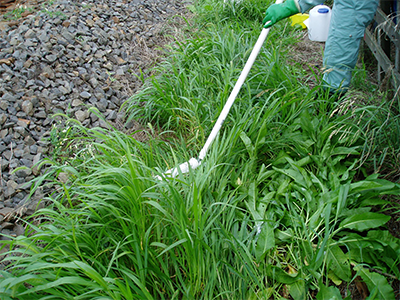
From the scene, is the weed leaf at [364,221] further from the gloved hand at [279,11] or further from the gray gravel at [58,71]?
the gray gravel at [58,71]

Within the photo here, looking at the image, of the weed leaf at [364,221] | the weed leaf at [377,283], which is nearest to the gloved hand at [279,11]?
the weed leaf at [364,221]

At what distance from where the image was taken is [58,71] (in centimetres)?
259

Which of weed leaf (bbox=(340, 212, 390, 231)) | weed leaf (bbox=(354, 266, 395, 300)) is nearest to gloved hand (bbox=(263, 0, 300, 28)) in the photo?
weed leaf (bbox=(340, 212, 390, 231))

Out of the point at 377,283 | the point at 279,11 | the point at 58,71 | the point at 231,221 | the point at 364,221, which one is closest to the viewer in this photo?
the point at 377,283

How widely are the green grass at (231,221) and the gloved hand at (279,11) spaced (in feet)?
1.34

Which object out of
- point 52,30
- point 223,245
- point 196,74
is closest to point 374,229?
point 223,245

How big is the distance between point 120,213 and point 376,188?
48.5 inches

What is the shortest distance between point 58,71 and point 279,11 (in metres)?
1.81

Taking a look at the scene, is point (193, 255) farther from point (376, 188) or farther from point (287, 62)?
point (287, 62)

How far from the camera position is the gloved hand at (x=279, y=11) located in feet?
6.21

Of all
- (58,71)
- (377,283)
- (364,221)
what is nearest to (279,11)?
(364,221)

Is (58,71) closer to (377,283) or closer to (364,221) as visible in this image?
(364,221)

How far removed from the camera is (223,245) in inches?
55.8

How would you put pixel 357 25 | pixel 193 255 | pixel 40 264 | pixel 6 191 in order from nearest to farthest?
1. pixel 40 264
2. pixel 193 255
3. pixel 6 191
4. pixel 357 25
